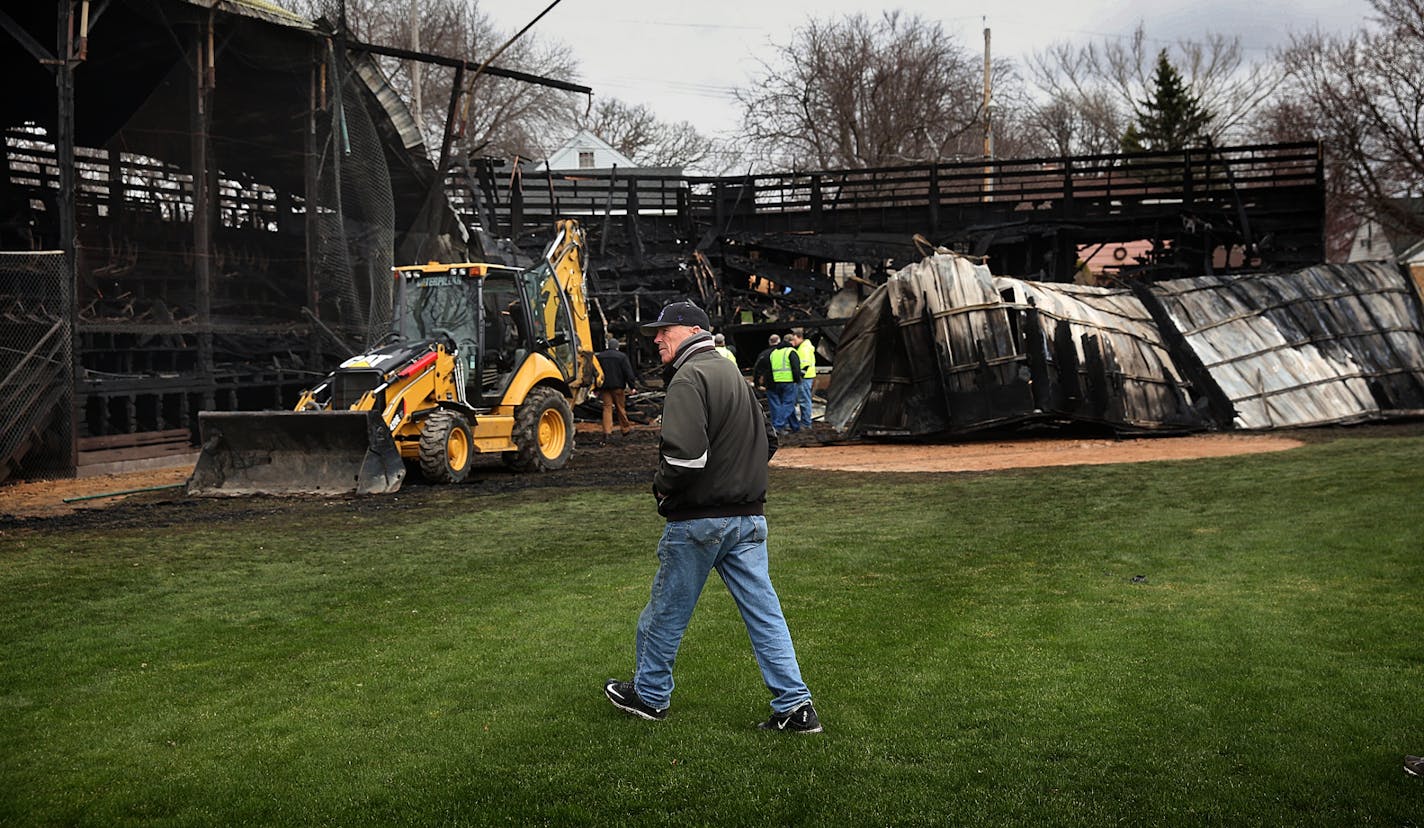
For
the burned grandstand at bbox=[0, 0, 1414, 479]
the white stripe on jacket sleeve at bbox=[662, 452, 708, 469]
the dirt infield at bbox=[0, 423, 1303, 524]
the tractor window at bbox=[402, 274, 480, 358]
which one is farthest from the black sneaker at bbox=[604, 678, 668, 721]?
the burned grandstand at bbox=[0, 0, 1414, 479]

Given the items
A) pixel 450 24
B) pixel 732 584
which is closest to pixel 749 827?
pixel 732 584

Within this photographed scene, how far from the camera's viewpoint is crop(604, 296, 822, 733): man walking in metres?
5.41

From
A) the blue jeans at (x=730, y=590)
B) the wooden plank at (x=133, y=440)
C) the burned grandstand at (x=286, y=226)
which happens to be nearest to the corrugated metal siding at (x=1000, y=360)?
the burned grandstand at (x=286, y=226)

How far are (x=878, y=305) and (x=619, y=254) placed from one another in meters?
11.2

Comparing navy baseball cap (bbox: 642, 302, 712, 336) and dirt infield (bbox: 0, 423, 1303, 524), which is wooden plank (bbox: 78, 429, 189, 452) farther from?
navy baseball cap (bbox: 642, 302, 712, 336)

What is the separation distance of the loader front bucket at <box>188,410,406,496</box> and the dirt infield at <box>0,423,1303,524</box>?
1.37ft

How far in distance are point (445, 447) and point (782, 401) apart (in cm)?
909

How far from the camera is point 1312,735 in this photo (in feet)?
17.2

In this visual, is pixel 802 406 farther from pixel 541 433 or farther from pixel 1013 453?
pixel 541 433

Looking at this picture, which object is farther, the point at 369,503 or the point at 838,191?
the point at 838,191

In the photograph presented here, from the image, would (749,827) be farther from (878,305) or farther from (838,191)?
(838,191)

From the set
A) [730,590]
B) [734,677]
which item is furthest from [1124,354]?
[730,590]

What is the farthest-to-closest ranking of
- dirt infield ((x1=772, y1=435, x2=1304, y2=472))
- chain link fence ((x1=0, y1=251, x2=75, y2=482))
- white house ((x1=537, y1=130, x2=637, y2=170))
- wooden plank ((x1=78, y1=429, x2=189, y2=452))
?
white house ((x1=537, y1=130, x2=637, y2=170)) → wooden plank ((x1=78, y1=429, x2=189, y2=452)) → dirt infield ((x1=772, y1=435, x2=1304, y2=472)) → chain link fence ((x1=0, y1=251, x2=75, y2=482))

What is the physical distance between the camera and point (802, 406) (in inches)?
922
